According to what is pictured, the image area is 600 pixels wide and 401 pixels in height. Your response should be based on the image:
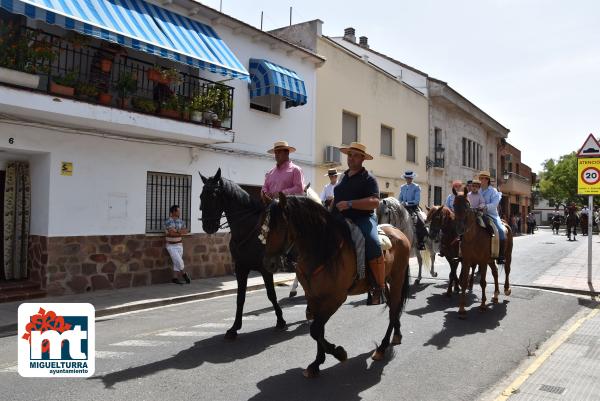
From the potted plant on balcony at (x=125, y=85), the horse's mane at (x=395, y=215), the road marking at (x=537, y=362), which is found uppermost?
the potted plant on balcony at (x=125, y=85)

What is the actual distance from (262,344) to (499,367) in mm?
2756

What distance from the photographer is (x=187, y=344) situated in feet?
19.1

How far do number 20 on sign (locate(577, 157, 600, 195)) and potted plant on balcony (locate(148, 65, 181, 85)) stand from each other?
381 inches

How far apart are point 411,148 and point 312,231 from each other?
60.6 ft

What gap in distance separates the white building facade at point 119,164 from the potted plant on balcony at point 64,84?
12 centimetres

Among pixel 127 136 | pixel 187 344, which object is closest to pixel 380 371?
pixel 187 344

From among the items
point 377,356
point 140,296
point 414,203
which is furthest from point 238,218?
point 414,203

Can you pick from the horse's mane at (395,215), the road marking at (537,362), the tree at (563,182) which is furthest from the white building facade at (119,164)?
the tree at (563,182)

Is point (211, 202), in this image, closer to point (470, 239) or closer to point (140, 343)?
point (140, 343)

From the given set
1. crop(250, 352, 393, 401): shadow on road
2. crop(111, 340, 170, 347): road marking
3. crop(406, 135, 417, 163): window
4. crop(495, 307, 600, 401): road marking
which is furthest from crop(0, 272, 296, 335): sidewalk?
crop(406, 135, 417, 163): window

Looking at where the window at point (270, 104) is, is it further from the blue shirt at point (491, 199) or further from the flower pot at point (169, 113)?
the blue shirt at point (491, 199)

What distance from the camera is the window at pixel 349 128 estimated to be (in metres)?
17.2

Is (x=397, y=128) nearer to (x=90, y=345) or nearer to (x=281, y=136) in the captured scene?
(x=281, y=136)

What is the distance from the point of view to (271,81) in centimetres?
1267
